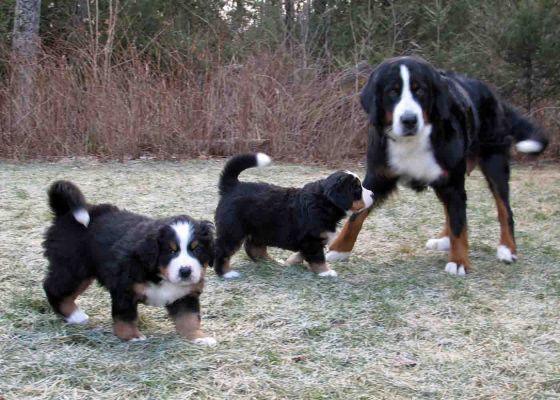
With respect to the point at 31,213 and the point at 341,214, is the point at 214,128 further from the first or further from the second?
the point at 341,214

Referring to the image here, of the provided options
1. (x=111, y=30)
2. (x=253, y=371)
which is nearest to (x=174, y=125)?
(x=111, y=30)

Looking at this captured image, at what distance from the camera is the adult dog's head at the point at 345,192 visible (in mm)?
4754

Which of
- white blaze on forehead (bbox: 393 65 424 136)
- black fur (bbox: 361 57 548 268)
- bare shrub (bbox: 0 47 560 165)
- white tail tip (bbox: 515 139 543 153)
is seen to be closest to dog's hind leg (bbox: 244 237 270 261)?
black fur (bbox: 361 57 548 268)

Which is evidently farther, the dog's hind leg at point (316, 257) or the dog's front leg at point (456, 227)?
the dog's front leg at point (456, 227)

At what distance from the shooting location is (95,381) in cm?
297

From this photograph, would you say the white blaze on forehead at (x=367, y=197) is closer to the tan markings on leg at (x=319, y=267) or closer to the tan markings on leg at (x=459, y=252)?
the tan markings on leg at (x=319, y=267)

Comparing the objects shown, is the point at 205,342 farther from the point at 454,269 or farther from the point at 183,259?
the point at 454,269

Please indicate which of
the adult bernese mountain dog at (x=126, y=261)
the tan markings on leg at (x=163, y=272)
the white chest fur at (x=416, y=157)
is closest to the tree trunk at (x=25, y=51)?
the white chest fur at (x=416, y=157)

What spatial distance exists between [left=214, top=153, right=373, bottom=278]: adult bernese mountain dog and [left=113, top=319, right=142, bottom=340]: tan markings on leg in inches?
50.9

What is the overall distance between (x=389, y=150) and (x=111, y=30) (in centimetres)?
708

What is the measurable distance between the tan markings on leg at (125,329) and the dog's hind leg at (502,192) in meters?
2.90

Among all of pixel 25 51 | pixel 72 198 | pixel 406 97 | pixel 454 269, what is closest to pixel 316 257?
pixel 454 269

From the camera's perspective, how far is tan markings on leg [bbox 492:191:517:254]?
5250mm

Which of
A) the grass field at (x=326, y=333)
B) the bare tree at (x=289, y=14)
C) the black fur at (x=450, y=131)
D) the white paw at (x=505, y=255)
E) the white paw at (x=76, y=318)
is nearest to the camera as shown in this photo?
the grass field at (x=326, y=333)
